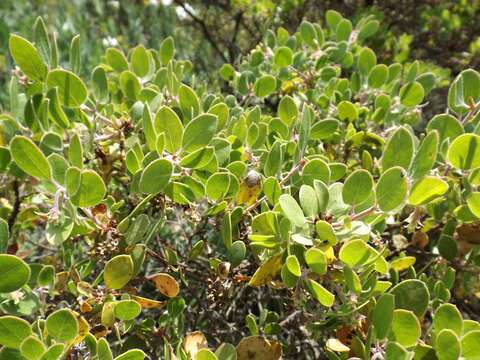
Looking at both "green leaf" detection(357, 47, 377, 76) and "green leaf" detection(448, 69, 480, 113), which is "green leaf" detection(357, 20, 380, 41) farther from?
"green leaf" detection(448, 69, 480, 113)

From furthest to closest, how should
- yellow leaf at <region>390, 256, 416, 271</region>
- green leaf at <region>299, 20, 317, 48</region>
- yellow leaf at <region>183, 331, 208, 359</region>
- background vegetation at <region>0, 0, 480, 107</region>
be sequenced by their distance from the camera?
background vegetation at <region>0, 0, 480, 107</region> < green leaf at <region>299, 20, 317, 48</region> < yellow leaf at <region>390, 256, 416, 271</region> < yellow leaf at <region>183, 331, 208, 359</region>

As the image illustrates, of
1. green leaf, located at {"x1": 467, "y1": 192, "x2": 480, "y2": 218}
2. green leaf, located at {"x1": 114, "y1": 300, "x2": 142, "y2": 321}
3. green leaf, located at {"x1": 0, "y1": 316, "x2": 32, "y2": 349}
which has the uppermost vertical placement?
green leaf, located at {"x1": 0, "y1": 316, "x2": 32, "y2": 349}

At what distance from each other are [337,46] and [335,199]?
97 cm

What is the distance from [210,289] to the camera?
1.00m

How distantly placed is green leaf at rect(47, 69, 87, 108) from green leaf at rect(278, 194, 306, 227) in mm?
546

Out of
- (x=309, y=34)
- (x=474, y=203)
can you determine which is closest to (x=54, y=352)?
(x=474, y=203)

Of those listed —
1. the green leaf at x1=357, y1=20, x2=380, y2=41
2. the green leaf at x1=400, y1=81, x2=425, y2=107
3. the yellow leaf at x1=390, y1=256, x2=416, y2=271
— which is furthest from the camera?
the green leaf at x1=357, y1=20, x2=380, y2=41

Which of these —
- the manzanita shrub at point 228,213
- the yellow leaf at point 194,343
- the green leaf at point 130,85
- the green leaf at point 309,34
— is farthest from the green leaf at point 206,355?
the green leaf at point 309,34

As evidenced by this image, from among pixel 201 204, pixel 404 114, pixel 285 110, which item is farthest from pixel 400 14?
pixel 201 204

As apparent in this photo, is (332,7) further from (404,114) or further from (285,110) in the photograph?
(285,110)

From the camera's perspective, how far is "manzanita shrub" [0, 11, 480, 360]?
2.64 ft

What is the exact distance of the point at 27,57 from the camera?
3.41ft

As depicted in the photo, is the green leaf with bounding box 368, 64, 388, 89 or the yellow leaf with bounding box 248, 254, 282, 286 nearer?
the yellow leaf with bounding box 248, 254, 282, 286

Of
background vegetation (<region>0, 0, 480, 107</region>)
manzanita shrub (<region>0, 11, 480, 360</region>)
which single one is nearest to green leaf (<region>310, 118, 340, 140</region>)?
manzanita shrub (<region>0, 11, 480, 360</region>)
